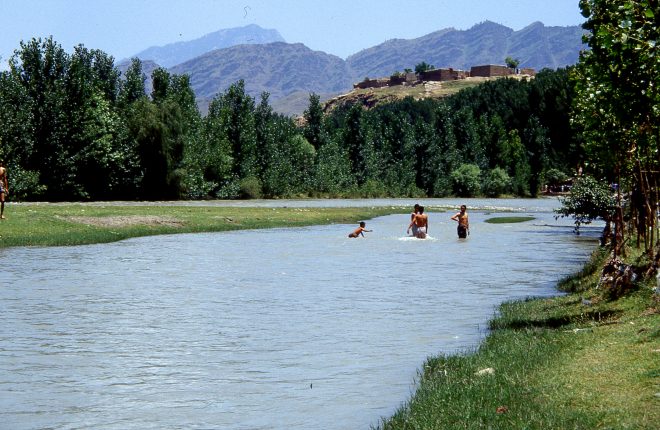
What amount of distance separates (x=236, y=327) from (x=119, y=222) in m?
37.8

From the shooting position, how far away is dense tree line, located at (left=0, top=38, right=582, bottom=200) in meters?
94.4

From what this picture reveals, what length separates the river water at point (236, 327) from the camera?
1622 centimetres

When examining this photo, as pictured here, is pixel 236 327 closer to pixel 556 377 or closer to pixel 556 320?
pixel 556 320

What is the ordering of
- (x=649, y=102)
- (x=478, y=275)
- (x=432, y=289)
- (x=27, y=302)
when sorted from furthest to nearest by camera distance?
(x=478, y=275)
(x=432, y=289)
(x=27, y=302)
(x=649, y=102)

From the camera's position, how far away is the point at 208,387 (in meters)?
Result: 17.8

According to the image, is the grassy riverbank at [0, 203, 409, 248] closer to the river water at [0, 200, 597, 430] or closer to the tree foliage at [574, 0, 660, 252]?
the river water at [0, 200, 597, 430]

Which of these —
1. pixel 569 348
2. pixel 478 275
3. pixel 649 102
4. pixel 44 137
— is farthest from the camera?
pixel 44 137

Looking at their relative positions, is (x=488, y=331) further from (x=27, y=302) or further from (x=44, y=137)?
(x=44, y=137)

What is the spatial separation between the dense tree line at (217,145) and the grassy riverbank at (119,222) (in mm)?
22335

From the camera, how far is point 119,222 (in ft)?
201

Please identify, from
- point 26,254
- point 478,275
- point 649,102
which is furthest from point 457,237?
point 649,102

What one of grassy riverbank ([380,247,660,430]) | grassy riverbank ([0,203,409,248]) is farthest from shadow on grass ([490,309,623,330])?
grassy riverbank ([0,203,409,248])

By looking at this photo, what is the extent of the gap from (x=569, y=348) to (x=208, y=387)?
6638mm

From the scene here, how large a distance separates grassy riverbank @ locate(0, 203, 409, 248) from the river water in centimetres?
332
